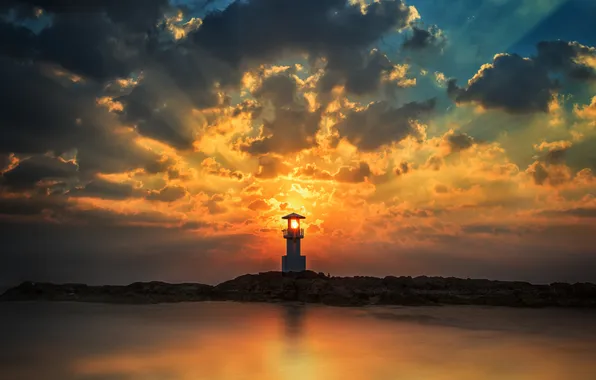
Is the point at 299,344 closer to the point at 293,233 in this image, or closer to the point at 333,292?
the point at 333,292

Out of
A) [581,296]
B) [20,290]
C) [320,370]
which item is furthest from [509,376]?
[20,290]

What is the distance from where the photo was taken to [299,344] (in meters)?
18.9

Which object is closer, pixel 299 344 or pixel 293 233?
pixel 299 344

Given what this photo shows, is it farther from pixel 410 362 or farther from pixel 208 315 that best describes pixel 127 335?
pixel 410 362

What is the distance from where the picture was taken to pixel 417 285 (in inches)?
1323

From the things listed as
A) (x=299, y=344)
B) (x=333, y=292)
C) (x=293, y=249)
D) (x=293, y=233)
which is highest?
(x=293, y=233)

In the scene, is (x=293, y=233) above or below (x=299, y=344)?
above

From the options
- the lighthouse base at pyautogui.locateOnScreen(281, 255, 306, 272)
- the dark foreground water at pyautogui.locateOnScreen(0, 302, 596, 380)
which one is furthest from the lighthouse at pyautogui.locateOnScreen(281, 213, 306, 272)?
the dark foreground water at pyautogui.locateOnScreen(0, 302, 596, 380)

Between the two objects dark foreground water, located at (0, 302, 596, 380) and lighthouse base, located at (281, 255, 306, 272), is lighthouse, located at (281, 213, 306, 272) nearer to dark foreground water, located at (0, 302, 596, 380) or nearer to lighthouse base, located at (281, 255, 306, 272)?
lighthouse base, located at (281, 255, 306, 272)

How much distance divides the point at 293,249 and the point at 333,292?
4246 mm

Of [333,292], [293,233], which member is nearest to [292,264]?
[293,233]

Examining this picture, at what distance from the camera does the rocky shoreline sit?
102 ft

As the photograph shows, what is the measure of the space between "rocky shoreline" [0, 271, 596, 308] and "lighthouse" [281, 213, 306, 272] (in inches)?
19.2

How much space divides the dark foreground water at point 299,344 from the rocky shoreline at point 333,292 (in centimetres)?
257
